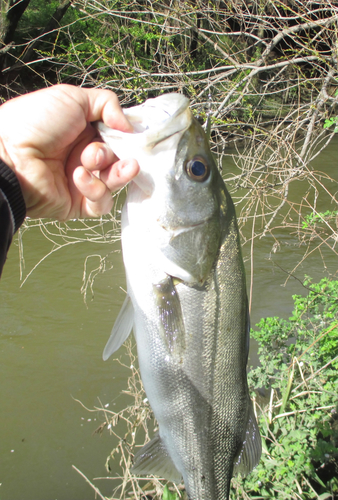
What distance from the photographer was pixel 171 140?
4.61 ft

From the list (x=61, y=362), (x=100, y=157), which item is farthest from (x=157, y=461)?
(x=61, y=362)

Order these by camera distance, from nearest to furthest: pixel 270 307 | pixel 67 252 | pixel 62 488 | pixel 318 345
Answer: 1. pixel 318 345
2. pixel 62 488
3. pixel 270 307
4. pixel 67 252

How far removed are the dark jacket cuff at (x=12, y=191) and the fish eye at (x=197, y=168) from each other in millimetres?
678

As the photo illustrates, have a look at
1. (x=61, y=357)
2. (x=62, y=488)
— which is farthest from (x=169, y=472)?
(x=61, y=357)

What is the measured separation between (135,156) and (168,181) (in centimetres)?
16

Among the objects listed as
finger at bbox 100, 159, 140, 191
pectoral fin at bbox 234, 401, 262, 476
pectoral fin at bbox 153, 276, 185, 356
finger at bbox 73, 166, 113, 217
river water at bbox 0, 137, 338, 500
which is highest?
finger at bbox 100, 159, 140, 191

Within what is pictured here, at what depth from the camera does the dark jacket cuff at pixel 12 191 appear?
1455 millimetres

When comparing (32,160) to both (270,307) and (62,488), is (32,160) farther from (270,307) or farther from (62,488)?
(270,307)

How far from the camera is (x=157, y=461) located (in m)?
1.67

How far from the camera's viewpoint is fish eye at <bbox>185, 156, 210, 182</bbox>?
1451 mm

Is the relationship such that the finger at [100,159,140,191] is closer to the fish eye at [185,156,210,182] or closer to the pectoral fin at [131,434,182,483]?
the fish eye at [185,156,210,182]

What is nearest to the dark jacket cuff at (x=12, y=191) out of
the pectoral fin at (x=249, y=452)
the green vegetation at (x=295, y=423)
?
the pectoral fin at (x=249, y=452)

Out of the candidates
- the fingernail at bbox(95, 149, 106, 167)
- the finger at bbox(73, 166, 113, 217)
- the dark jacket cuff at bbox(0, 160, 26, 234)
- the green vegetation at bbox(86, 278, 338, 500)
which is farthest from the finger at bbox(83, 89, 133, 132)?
the green vegetation at bbox(86, 278, 338, 500)

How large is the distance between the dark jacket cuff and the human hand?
0.10m
